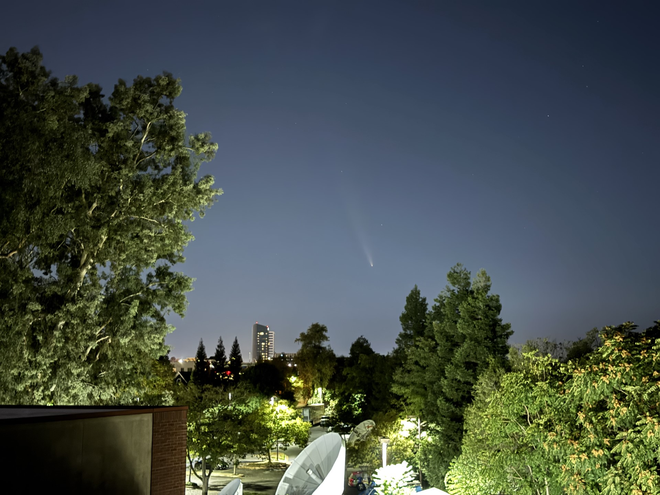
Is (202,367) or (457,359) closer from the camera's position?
(457,359)

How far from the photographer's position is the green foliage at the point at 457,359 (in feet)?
94.0

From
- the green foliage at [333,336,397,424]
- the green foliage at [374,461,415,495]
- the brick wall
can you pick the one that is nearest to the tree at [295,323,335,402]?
the green foliage at [333,336,397,424]

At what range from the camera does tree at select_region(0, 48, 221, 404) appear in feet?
51.7

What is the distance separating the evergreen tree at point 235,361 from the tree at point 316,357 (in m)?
22.6

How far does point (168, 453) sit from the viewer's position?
367 inches

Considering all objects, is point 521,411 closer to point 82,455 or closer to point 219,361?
point 82,455

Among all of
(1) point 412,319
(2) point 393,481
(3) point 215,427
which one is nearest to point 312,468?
(2) point 393,481

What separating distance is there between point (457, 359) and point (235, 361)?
75.9 meters

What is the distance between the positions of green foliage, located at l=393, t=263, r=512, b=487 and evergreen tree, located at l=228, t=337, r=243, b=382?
204 ft

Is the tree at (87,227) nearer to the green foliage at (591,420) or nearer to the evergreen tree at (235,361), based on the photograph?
the green foliage at (591,420)

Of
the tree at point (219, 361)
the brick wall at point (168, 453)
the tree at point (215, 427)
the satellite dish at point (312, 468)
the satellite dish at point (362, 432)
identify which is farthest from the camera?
the tree at point (219, 361)

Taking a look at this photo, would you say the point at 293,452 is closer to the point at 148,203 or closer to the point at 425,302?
the point at 425,302

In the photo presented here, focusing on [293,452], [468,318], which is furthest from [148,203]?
[293,452]

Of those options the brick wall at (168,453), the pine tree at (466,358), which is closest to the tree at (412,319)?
the pine tree at (466,358)
